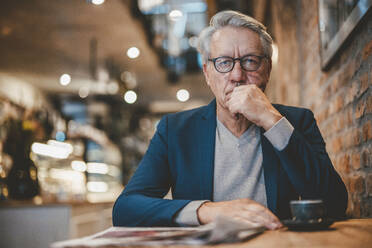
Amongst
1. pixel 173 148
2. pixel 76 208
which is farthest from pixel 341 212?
pixel 76 208

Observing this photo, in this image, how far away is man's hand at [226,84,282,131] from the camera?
133 cm

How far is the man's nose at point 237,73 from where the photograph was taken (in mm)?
1566

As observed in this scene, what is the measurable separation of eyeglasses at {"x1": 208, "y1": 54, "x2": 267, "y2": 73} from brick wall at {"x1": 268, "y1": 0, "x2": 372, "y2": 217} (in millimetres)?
411

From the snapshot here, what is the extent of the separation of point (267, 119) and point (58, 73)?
6773 millimetres

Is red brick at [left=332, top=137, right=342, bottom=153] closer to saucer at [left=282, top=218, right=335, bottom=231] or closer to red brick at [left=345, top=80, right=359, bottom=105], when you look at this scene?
red brick at [left=345, top=80, right=359, bottom=105]

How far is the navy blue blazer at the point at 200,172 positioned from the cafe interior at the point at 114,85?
26 cm

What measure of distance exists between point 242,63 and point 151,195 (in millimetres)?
629

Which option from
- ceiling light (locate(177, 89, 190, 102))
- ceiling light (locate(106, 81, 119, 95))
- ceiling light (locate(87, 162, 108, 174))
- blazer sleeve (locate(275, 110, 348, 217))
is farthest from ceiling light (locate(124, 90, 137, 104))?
blazer sleeve (locate(275, 110, 348, 217))

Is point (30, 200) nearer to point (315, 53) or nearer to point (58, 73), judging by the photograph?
point (315, 53)

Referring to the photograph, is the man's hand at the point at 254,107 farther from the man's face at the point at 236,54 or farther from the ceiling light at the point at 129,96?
the ceiling light at the point at 129,96

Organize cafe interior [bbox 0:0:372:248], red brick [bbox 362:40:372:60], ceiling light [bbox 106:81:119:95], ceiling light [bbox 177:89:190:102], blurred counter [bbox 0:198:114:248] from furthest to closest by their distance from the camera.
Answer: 1. ceiling light [bbox 177:89:190:102]
2. ceiling light [bbox 106:81:119:95]
3. blurred counter [bbox 0:198:114:248]
4. cafe interior [bbox 0:0:372:248]
5. red brick [bbox 362:40:372:60]

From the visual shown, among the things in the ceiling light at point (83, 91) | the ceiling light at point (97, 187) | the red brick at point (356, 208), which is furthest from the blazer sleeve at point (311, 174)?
the ceiling light at point (97, 187)

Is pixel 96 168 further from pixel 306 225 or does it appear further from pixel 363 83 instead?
pixel 306 225

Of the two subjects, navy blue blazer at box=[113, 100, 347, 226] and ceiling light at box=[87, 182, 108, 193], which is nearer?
navy blue blazer at box=[113, 100, 347, 226]
